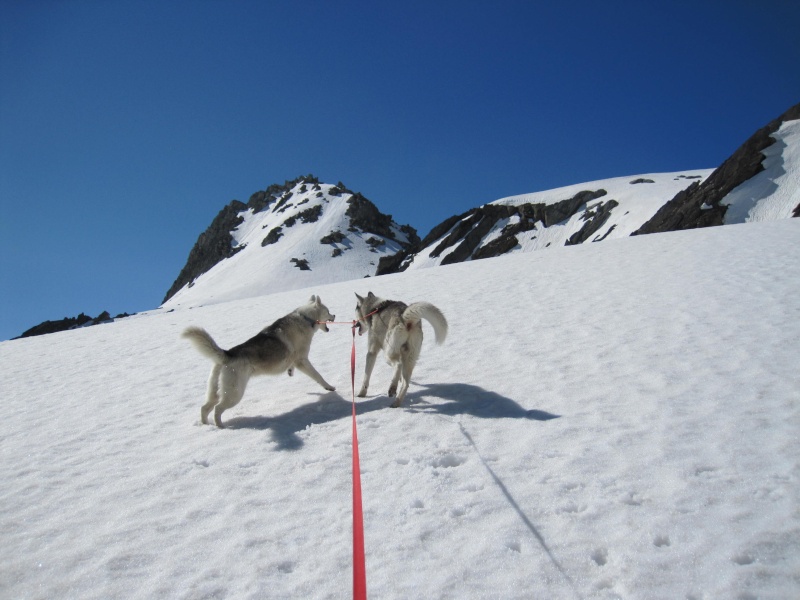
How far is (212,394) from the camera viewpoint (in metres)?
6.19

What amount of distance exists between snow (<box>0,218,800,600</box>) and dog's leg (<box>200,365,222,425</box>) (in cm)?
28

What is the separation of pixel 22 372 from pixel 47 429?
640 cm

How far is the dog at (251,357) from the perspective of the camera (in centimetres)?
603

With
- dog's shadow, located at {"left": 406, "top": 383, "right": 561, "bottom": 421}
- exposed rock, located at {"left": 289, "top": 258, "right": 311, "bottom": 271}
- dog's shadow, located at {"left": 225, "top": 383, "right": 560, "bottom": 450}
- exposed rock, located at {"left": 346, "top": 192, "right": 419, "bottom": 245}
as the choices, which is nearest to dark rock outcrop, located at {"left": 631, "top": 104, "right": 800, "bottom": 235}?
dog's shadow, located at {"left": 406, "top": 383, "right": 561, "bottom": 421}

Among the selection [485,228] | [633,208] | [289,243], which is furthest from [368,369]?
[289,243]

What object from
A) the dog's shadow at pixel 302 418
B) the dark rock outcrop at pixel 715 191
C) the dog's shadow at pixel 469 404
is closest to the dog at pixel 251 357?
the dog's shadow at pixel 302 418

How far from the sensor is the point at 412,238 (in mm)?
119312

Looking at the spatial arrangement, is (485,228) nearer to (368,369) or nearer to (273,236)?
(273,236)

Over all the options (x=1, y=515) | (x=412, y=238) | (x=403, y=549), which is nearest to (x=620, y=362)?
(x=403, y=549)

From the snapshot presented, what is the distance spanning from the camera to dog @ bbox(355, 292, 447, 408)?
6371 millimetres

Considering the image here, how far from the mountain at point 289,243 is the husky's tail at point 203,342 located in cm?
6906

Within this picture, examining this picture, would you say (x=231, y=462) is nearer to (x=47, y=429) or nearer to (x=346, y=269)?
(x=47, y=429)

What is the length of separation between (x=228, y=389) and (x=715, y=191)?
192 ft

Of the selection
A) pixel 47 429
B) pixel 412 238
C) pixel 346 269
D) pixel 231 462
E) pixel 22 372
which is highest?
pixel 412 238
